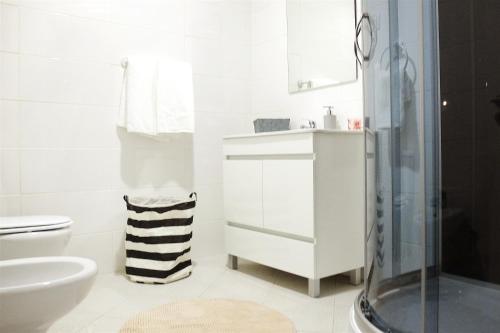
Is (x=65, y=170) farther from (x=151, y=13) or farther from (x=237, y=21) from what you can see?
(x=237, y=21)

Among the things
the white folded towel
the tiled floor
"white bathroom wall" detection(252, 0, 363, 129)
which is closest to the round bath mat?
the tiled floor

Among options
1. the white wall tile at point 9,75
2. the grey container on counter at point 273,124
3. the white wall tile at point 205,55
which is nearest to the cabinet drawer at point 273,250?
the grey container on counter at point 273,124

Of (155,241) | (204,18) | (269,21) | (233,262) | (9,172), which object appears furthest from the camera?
(269,21)

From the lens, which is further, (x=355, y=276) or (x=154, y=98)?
(x=154, y=98)

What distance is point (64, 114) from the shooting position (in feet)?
7.22

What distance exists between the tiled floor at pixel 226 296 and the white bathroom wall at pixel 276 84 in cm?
96

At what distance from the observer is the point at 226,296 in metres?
1.94

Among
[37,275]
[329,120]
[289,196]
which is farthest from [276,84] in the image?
[37,275]

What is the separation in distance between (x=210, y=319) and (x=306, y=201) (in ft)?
2.26

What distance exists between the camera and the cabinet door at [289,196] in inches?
74.5

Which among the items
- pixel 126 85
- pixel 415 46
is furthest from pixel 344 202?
pixel 126 85

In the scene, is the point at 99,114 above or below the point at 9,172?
above

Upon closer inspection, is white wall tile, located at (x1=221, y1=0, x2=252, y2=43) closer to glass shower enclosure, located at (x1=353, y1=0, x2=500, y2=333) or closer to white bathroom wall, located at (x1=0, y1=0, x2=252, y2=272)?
white bathroom wall, located at (x1=0, y1=0, x2=252, y2=272)

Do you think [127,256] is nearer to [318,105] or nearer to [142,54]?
[142,54]
